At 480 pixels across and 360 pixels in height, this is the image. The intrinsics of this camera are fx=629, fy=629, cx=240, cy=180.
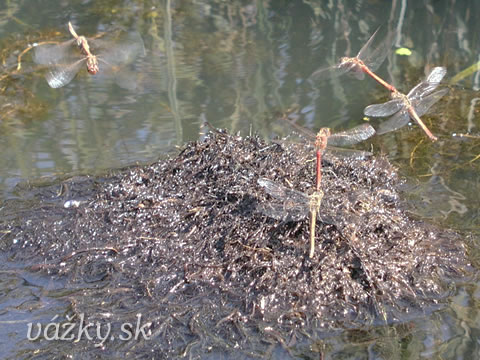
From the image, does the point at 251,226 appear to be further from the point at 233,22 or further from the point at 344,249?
the point at 233,22

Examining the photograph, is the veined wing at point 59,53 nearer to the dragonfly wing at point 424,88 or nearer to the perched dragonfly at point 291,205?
the perched dragonfly at point 291,205

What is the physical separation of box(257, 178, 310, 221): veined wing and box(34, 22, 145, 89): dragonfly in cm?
209

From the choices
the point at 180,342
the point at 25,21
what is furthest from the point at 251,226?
the point at 25,21

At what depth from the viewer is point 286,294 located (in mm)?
3018

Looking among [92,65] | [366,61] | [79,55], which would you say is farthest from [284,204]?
[79,55]

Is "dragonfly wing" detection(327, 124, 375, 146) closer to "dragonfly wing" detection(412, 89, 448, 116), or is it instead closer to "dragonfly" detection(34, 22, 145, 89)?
"dragonfly wing" detection(412, 89, 448, 116)

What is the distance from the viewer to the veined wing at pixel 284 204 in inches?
119

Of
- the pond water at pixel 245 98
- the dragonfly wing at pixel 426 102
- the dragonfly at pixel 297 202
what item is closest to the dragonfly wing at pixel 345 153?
the pond water at pixel 245 98

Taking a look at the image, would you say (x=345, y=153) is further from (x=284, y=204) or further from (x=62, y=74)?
(x=62, y=74)

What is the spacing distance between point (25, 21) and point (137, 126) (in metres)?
3.01

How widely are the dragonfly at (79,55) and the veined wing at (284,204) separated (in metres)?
2.09

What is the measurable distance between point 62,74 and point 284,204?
8.05ft

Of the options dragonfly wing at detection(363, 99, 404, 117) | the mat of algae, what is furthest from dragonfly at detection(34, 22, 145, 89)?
dragonfly wing at detection(363, 99, 404, 117)

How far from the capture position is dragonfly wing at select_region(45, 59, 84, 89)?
15.3ft
